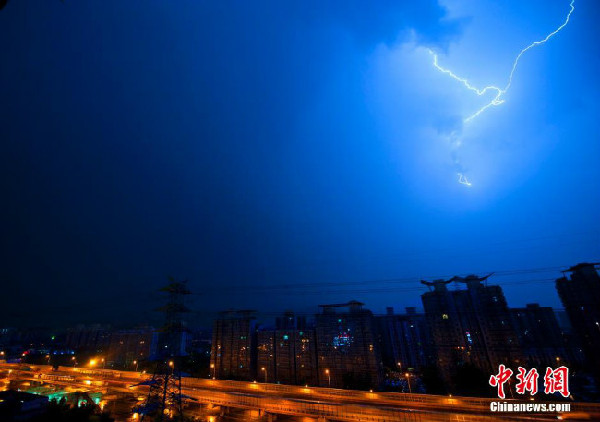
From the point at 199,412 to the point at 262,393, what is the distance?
1132 cm

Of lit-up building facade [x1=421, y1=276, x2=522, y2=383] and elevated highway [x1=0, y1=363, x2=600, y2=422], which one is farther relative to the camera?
lit-up building facade [x1=421, y1=276, x2=522, y2=383]

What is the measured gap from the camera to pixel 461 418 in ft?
91.9

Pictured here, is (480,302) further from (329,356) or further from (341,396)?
(341,396)

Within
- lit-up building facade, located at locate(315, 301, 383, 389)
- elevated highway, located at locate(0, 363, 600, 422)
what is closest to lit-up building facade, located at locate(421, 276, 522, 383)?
lit-up building facade, located at locate(315, 301, 383, 389)

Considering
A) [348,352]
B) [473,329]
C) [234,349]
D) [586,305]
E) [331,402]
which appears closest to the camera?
[331,402]

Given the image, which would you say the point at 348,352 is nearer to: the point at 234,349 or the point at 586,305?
the point at 234,349

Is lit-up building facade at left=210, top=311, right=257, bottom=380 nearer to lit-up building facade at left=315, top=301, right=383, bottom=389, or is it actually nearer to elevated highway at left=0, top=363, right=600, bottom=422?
lit-up building facade at left=315, top=301, right=383, bottom=389
